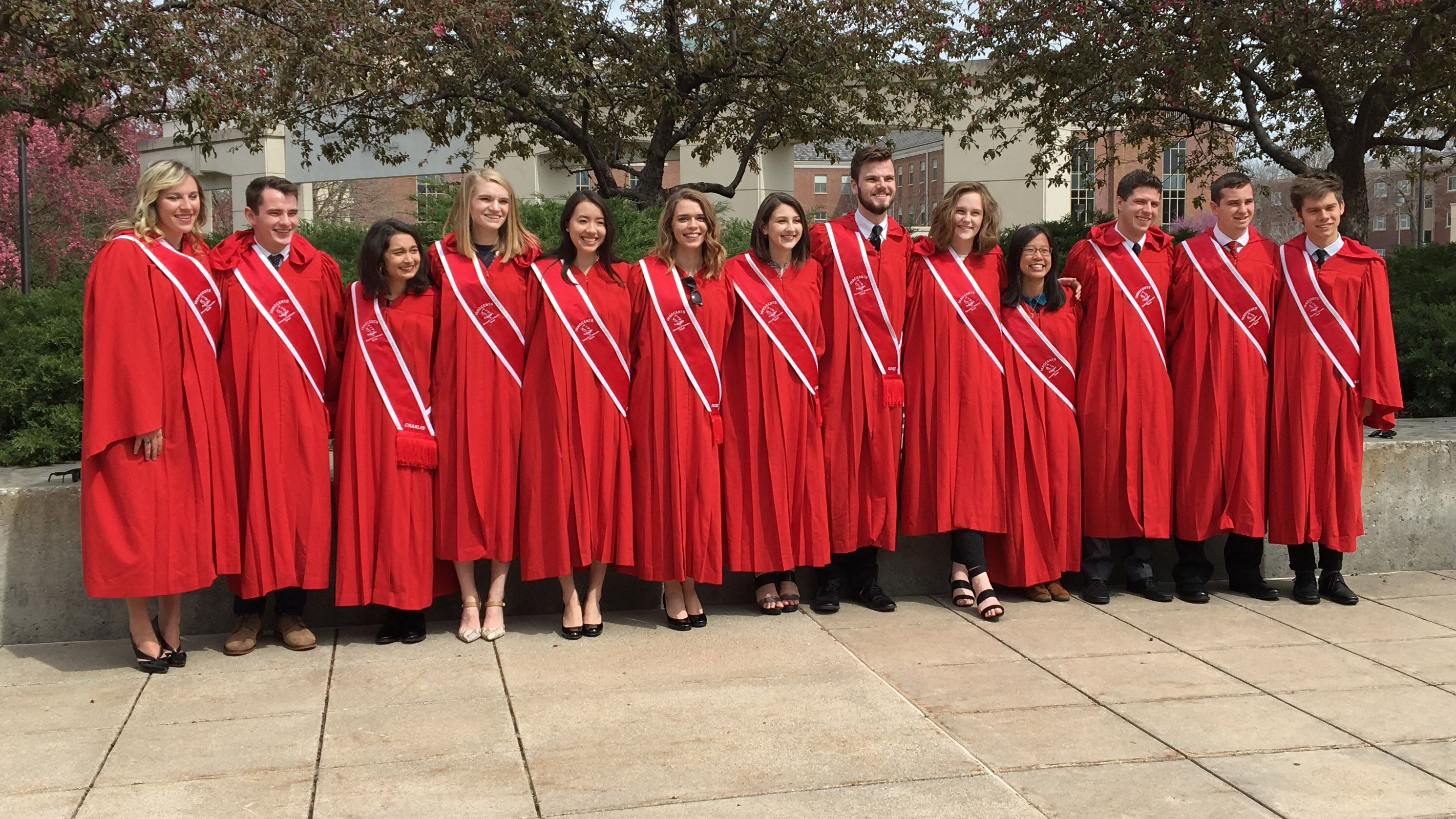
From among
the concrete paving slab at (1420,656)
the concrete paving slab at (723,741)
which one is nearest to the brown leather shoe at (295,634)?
the concrete paving slab at (723,741)

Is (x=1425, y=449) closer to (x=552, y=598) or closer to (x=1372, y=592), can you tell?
(x=1372, y=592)

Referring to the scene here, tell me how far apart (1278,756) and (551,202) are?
465 inches

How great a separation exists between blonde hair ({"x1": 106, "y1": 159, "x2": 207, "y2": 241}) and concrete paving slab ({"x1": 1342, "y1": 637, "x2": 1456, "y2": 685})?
5138 mm

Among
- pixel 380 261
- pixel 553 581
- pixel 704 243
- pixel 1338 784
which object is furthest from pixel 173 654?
pixel 1338 784

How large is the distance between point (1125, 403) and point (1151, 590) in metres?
0.94

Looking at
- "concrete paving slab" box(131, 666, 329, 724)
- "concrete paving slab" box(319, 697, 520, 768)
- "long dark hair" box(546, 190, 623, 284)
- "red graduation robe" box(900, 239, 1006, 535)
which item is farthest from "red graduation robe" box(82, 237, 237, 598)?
"red graduation robe" box(900, 239, 1006, 535)

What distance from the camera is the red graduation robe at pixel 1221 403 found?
6.30 meters

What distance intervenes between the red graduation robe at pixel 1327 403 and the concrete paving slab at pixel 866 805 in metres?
3.13

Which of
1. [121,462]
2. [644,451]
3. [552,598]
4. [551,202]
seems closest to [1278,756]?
[644,451]

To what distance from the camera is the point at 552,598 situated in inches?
245

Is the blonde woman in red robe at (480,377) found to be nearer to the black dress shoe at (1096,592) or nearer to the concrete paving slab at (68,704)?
the concrete paving slab at (68,704)

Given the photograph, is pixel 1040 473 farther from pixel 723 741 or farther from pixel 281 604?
pixel 281 604

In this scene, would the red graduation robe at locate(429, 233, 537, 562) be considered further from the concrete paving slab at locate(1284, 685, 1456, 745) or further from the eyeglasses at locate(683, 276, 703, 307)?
the concrete paving slab at locate(1284, 685, 1456, 745)

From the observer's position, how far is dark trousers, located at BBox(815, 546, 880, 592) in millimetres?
6262
